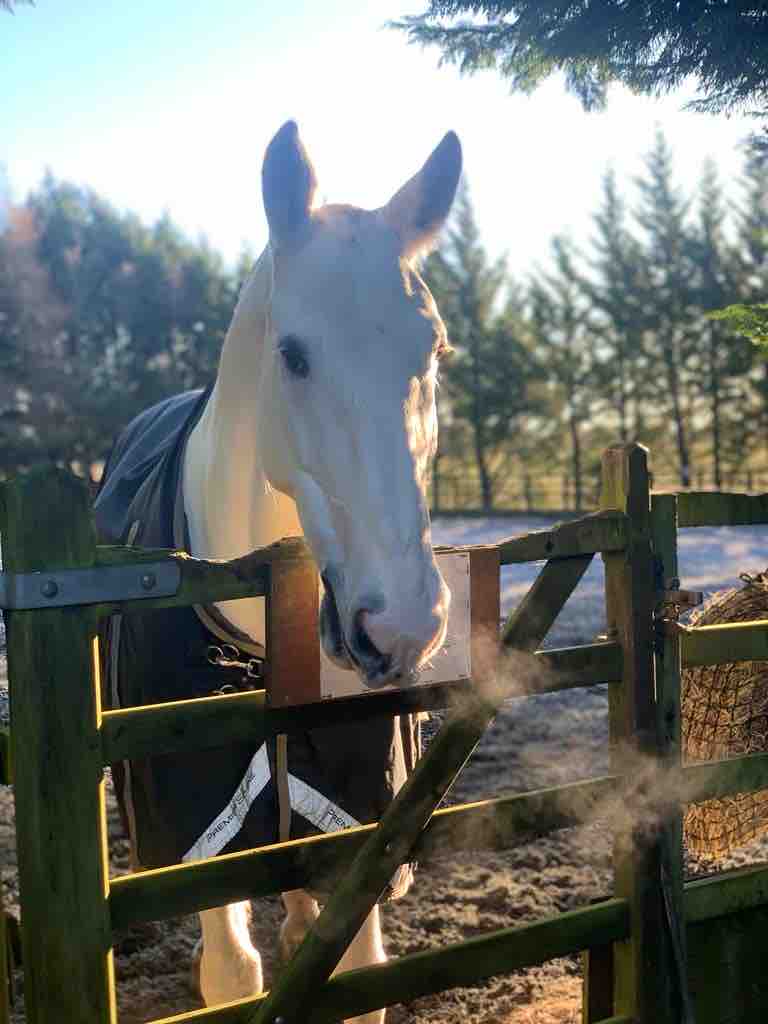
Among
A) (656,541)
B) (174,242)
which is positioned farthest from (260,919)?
(174,242)

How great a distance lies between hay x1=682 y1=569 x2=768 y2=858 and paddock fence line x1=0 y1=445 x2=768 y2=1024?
1.91 feet

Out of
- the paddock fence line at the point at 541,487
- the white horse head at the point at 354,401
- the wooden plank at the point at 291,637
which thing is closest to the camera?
the white horse head at the point at 354,401

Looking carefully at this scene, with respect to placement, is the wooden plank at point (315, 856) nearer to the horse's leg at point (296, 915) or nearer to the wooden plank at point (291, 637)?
the wooden plank at point (291, 637)

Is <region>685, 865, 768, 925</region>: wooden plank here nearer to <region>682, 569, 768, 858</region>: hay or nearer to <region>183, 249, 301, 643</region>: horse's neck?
<region>682, 569, 768, 858</region>: hay

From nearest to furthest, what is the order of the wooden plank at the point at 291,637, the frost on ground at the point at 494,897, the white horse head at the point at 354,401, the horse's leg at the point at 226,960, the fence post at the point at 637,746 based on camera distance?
1. the white horse head at the point at 354,401
2. the wooden plank at the point at 291,637
3. the fence post at the point at 637,746
4. the horse's leg at the point at 226,960
5. the frost on ground at the point at 494,897

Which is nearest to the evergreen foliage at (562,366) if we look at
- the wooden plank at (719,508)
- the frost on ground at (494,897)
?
the frost on ground at (494,897)

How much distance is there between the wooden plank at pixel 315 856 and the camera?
1.78 metres

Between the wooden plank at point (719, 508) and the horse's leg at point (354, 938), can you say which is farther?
the horse's leg at point (354, 938)

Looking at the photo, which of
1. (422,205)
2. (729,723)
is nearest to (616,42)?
(422,205)

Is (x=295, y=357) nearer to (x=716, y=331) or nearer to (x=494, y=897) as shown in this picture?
(x=494, y=897)

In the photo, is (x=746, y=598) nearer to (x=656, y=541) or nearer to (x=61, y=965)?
(x=656, y=541)

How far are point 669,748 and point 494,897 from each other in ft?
7.18

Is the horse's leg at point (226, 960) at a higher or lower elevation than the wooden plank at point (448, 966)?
lower

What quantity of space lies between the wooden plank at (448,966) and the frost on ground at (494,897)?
462mm
